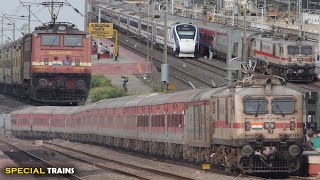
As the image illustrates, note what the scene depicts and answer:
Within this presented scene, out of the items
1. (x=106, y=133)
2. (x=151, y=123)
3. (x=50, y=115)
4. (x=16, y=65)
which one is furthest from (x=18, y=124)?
(x=151, y=123)

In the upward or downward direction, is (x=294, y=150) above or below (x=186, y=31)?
below

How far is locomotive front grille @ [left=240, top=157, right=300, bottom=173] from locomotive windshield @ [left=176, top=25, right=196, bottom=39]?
60.4m

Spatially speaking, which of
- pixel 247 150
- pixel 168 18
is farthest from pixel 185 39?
pixel 247 150

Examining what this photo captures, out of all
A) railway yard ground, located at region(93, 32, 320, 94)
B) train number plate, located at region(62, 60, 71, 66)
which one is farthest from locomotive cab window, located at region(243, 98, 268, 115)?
railway yard ground, located at region(93, 32, 320, 94)

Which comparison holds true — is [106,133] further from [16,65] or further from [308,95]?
[308,95]

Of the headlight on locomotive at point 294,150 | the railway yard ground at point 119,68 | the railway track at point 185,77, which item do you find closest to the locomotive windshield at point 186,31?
the railway track at point 185,77

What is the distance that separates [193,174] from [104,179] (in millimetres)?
3235

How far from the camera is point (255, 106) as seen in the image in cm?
2856

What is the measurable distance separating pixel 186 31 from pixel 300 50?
67.8 feet

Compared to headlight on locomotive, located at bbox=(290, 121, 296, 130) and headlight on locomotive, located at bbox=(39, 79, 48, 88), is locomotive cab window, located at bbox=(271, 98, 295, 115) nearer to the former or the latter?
headlight on locomotive, located at bbox=(290, 121, 296, 130)

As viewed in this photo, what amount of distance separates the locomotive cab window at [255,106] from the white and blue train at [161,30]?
60.2m

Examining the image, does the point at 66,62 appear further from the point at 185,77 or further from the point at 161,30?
the point at 161,30

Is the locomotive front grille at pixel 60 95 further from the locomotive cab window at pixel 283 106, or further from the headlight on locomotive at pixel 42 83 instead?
the locomotive cab window at pixel 283 106

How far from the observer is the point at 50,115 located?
219 feet
